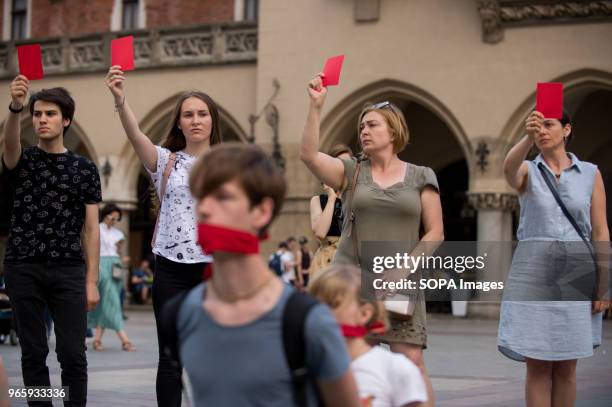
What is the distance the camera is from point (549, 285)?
579cm

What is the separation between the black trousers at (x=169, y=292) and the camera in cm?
563

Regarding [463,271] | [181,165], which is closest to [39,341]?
[181,165]

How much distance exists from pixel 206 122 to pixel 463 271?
1.63 metres

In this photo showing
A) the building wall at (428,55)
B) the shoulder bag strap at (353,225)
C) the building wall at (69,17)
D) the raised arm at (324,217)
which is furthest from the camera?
the building wall at (69,17)

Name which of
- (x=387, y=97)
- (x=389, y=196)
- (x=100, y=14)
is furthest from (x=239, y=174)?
(x=100, y=14)

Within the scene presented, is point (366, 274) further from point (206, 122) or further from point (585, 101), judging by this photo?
point (585, 101)

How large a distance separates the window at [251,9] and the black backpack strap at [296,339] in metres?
23.4

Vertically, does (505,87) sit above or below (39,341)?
above

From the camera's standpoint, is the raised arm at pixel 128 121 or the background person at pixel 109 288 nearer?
the raised arm at pixel 128 121

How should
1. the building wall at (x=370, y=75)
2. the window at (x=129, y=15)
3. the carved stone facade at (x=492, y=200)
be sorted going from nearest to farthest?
the building wall at (x=370, y=75) → the carved stone facade at (x=492, y=200) → the window at (x=129, y=15)

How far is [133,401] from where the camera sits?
7707mm

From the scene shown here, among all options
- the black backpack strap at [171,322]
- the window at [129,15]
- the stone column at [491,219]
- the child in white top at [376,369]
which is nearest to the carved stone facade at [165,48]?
the window at [129,15]

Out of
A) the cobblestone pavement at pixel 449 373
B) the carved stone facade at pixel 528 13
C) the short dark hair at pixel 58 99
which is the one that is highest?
the carved stone facade at pixel 528 13

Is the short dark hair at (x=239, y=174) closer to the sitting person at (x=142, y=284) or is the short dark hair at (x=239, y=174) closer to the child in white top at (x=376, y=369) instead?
the child in white top at (x=376, y=369)
